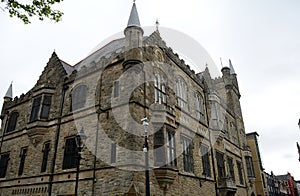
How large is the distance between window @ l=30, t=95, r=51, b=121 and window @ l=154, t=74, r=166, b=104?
360 inches

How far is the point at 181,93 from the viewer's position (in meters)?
19.4

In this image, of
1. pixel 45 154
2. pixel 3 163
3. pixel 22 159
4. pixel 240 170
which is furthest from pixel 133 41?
pixel 240 170

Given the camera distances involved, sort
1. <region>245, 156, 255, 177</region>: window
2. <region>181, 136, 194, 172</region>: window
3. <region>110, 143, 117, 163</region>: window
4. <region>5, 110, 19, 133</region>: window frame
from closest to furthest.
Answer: <region>110, 143, 117, 163</region>: window < <region>181, 136, 194, 172</region>: window < <region>5, 110, 19, 133</region>: window frame < <region>245, 156, 255, 177</region>: window

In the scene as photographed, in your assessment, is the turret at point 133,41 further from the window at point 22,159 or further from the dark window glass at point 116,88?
the window at point 22,159

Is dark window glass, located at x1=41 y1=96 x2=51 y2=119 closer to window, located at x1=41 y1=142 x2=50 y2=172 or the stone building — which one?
window, located at x1=41 y1=142 x2=50 y2=172

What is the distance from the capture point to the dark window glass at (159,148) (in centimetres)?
1361

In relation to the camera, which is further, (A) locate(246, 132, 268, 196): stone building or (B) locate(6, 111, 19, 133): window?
(A) locate(246, 132, 268, 196): stone building

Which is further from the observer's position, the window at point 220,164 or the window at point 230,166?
the window at point 230,166

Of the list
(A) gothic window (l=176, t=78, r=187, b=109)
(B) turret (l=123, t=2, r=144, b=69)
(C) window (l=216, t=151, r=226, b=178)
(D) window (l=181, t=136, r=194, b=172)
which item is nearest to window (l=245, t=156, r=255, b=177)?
(C) window (l=216, t=151, r=226, b=178)

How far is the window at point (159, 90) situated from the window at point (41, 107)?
360 inches

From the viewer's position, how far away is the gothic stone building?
42.9 ft

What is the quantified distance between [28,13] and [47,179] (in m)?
12.4

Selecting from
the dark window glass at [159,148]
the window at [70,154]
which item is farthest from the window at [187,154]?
the window at [70,154]

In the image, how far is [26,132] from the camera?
739 inches
